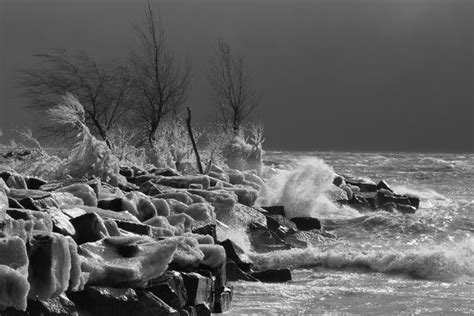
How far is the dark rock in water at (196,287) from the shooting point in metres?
8.13

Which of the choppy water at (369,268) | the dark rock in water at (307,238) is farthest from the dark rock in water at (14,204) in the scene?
the dark rock in water at (307,238)

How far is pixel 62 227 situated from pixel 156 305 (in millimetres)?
1284

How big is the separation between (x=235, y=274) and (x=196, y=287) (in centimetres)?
285

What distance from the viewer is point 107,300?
703 centimetres

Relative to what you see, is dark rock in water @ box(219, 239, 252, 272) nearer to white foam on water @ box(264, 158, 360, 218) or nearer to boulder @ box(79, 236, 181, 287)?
boulder @ box(79, 236, 181, 287)

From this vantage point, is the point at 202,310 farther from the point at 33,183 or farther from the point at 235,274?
the point at 33,183

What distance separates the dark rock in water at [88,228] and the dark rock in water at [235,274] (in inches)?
114

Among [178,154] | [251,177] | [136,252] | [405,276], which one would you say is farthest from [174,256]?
[178,154]

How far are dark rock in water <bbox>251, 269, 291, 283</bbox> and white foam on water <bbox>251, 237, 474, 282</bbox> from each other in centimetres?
168

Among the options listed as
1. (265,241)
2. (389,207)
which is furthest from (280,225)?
(389,207)

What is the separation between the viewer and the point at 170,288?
7730mm

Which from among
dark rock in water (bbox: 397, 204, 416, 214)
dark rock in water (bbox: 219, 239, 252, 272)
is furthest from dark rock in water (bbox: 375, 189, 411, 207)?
dark rock in water (bbox: 219, 239, 252, 272)

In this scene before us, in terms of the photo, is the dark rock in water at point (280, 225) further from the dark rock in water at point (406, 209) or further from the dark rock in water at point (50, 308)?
the dark rock in water at point (50, 308)

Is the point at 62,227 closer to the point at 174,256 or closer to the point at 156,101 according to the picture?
the point at 174,256
